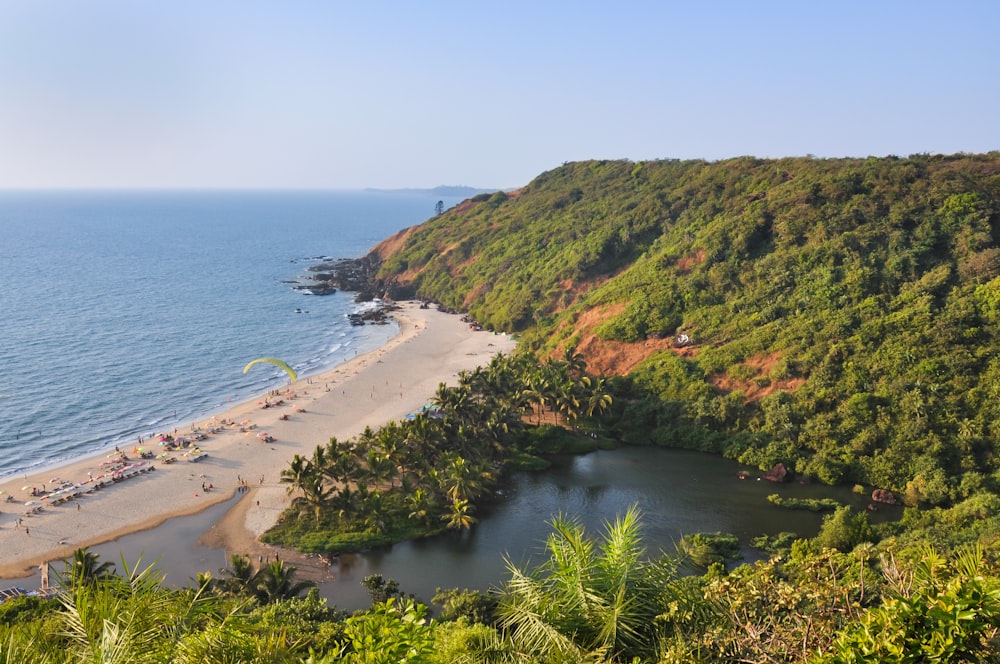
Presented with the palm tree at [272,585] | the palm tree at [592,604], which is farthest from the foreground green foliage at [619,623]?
the palm tree at [272,585]

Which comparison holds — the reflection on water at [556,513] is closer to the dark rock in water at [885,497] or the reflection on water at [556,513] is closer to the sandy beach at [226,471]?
the dark rock in water at [885,497]

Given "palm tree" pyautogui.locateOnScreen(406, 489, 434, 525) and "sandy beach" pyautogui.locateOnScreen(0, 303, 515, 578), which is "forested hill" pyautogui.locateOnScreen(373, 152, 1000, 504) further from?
Result: "palm tree" pyautogui.locateOnScreen(406, 489, 434, 525)

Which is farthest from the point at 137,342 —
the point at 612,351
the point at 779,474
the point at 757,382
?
the point at 779,474

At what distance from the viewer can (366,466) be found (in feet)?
145

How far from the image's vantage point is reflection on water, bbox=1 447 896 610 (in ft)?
120

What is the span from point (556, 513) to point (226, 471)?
26.3 metres

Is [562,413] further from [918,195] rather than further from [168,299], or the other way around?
[168,299]

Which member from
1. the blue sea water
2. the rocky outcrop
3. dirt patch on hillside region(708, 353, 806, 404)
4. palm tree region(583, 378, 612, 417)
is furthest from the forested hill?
the blue sea water

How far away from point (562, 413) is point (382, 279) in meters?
76.4

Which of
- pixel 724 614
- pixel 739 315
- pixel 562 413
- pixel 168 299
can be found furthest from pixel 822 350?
pixel 168 299

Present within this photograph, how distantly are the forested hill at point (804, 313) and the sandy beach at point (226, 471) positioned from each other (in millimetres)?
21109

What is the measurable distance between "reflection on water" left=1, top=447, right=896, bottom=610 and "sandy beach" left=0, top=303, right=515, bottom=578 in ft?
7.27

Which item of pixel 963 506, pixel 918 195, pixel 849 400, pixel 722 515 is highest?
pixel 918 195

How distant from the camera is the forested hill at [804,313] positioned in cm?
4747
